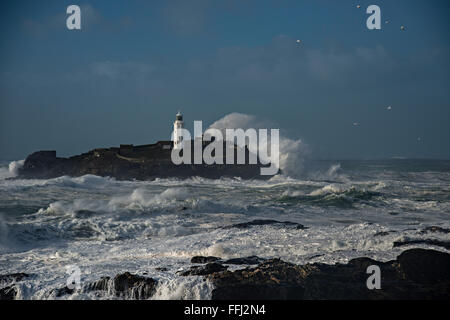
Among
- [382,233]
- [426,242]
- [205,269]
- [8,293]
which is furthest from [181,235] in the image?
[426,242]

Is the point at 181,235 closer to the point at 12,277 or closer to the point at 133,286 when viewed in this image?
the point at 133,286

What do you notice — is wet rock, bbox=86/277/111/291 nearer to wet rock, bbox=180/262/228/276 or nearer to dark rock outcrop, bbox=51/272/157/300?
dark rock outcrop, bbox=51/272/157/300

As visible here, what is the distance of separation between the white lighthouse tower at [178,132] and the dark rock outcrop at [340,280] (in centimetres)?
3901

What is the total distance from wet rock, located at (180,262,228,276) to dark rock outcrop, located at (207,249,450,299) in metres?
0.23

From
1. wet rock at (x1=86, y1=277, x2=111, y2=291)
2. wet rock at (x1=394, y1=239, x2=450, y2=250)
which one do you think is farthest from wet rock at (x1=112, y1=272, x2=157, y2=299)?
wet rock at (x1=394, y1=239, x2=450, y2=250)

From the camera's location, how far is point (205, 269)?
6.04 m

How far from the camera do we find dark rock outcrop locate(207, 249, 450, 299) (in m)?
5.20

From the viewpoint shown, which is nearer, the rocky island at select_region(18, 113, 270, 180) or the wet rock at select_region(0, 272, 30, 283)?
the wet rock at select_region(0, 272, 30, 283)

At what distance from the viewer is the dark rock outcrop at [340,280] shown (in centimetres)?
520

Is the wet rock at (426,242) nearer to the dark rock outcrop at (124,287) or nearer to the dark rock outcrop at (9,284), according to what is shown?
the dark rock outcrop at (124,287)

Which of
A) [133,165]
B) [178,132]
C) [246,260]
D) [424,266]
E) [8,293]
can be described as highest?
[178,132]

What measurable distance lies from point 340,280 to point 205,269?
2.10 m
